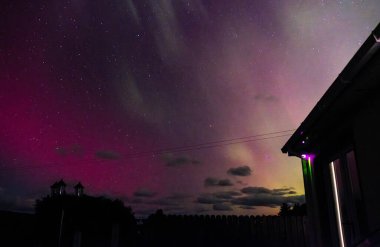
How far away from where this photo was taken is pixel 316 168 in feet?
20.5

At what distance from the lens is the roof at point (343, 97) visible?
3.16m

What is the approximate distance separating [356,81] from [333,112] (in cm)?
105

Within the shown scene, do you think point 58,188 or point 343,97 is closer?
point 343,97

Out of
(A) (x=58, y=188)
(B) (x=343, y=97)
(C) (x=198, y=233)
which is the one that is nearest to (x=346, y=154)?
(B) (x=343, y=97)

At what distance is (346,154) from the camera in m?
5.23

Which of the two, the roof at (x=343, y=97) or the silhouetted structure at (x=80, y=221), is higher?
the roof at (x=343, y=97)

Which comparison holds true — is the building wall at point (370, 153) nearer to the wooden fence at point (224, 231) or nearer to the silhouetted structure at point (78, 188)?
the wooden fence at point (224, 231)

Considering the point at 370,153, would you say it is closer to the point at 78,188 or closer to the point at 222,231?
the point at 222,231

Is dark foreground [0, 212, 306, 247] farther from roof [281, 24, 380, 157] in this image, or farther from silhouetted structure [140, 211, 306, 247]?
roof [281, 24, 380, 157]

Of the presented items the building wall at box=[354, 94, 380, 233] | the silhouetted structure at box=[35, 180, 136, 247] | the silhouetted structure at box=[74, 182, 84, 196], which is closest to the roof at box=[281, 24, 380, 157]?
the building wall at box=[354, 94, 380, 233]

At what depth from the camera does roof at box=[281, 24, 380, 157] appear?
3.16m

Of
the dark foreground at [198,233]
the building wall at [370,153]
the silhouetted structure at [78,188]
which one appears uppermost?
the silhouetted structure at [78,188]

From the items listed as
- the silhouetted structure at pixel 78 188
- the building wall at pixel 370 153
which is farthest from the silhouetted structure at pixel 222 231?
the building wall at pixel 370 153

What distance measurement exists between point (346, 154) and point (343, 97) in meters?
1.49
